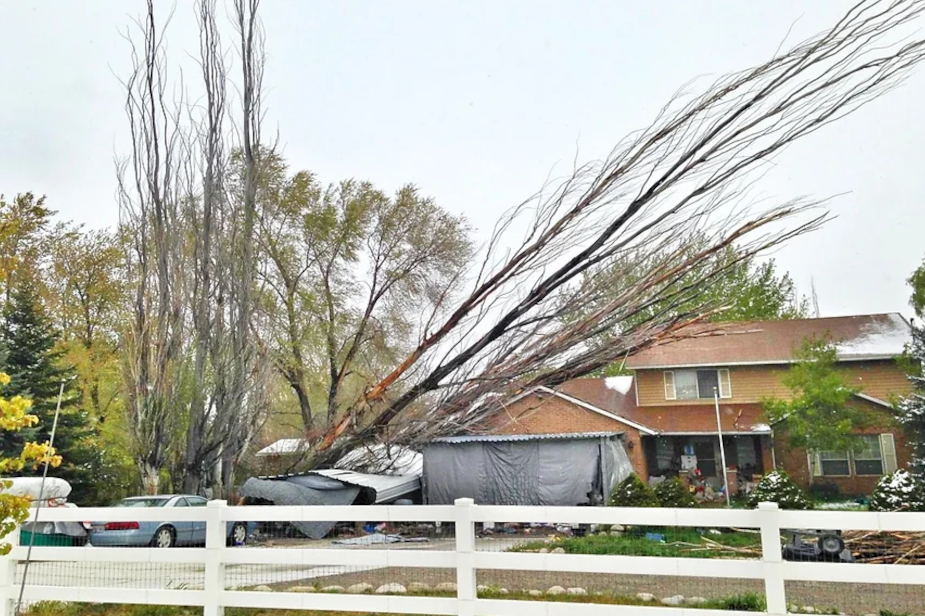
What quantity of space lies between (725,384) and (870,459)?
13.2 feet

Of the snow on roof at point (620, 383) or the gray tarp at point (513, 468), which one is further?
the snow on roof at point (620, 383)

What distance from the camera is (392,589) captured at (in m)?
5.52

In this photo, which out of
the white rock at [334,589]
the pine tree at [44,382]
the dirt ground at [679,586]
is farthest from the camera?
the pine tree at [44,382]

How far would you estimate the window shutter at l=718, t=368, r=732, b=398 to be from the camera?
20.6 m

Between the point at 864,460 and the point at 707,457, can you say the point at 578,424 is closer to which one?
the point at 707,457

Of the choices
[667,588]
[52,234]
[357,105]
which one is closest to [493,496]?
[357,105]

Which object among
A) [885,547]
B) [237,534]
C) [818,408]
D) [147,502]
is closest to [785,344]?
[818,408]

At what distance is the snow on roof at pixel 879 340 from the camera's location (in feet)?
64.1

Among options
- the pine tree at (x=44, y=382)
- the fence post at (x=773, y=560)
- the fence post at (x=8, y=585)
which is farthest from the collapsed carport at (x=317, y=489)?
the fence post at (x=773, y=560)

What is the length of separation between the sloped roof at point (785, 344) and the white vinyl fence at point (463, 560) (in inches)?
639

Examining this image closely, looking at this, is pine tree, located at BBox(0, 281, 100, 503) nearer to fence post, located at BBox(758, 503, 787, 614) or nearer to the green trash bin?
the green trash bin

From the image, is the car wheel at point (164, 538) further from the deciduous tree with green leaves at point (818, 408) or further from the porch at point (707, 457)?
the deciduous tree with green leaves at point (818, 408)

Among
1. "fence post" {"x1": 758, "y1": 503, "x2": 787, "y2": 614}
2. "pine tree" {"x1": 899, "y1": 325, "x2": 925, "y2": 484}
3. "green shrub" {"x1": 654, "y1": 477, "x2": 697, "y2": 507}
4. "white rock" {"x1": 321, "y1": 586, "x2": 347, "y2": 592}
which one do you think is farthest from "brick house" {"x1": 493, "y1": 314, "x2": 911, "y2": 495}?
"fence post" {"x1": 758, "y1": 503, "x2": 787, "y2": 614}

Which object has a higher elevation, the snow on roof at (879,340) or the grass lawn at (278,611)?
the snow on roof at (879,340)
